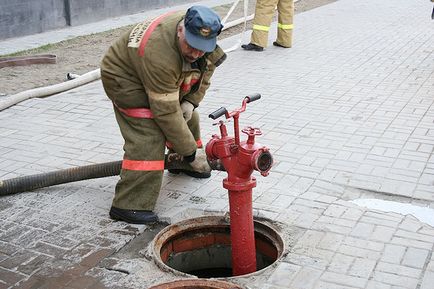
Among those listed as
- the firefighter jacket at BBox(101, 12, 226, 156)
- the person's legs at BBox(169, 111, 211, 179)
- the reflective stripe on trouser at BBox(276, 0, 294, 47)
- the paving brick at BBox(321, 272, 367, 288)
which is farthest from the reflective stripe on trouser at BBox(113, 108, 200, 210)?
the reflective stripe on trouser at BBox(276, 0, 294, 47)

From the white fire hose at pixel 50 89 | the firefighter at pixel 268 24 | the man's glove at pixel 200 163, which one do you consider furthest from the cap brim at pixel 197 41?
the firefighter at pixel 268 24

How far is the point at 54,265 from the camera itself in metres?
3.62

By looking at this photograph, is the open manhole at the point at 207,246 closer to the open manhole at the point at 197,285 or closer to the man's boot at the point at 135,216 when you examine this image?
the man's boot at the point at 135,216

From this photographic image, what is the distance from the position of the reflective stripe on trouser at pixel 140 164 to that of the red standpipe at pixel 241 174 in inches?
22.8

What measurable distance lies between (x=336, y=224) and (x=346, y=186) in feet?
2.18

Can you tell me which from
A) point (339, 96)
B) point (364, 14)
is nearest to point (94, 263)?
point (339, 96)

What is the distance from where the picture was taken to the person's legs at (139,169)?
4.02 m

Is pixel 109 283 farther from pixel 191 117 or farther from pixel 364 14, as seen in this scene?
pixel 364 14

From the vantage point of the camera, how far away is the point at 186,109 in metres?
4.24

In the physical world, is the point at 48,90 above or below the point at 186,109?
below

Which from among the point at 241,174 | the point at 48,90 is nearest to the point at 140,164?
the point at 241,174

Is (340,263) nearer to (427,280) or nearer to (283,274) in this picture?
(283,274)

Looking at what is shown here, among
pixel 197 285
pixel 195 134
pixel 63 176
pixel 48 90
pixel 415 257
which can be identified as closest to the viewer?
pixel 197 285

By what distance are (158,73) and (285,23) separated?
641 cm
